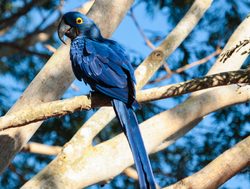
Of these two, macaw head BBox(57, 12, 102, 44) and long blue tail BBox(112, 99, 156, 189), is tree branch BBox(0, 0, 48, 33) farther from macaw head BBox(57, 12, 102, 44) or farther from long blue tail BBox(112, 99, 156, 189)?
long blue tail BBox(112, 99, 156, 189)

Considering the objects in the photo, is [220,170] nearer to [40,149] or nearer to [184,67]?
[40,149]

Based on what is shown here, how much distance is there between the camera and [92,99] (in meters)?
4.12

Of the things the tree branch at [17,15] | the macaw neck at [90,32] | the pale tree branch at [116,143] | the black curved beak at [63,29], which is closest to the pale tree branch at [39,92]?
the black curved beak at [63,29]

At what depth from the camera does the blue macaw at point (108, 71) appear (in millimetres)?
3921

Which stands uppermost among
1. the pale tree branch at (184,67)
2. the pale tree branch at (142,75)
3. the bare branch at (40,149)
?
the pale tree branch at (142,75)

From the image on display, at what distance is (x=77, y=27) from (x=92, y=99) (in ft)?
3.50

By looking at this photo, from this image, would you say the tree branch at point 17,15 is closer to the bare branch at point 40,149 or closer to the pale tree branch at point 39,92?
the bare branch at point 40,149

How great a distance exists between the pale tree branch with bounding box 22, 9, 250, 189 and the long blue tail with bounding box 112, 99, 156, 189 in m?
1.05

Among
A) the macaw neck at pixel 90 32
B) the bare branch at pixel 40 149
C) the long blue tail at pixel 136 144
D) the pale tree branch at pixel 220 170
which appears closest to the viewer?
the long blue tail at pixel 136 144

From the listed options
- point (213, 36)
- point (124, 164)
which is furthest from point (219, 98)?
point (213, 36)

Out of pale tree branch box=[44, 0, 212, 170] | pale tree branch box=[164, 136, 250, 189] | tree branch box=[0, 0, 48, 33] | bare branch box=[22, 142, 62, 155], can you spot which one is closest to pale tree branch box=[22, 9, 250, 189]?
pale tree branch box=[44, 0, 212, 170]

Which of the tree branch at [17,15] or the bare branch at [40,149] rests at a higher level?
the tree branch at [17,15]

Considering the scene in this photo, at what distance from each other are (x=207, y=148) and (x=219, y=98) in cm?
180

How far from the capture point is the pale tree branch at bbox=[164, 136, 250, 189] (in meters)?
4.36
